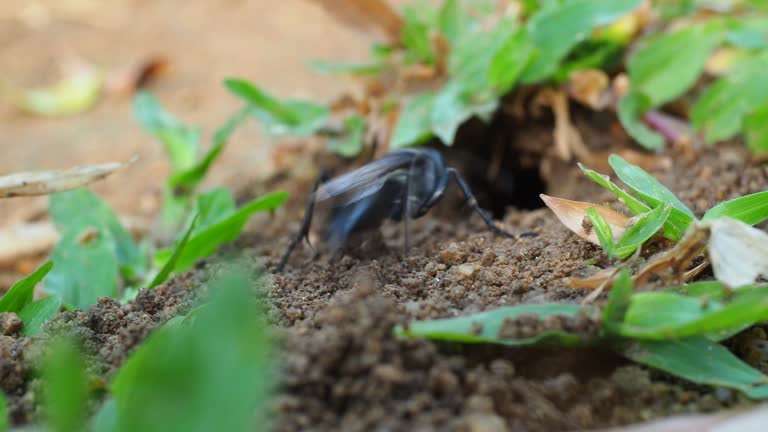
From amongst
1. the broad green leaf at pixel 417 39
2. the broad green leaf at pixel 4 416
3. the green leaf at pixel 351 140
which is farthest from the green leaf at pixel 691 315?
the broad green leaf at pixel 417 39

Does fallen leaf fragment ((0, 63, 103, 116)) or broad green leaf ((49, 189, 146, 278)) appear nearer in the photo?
broad green leaf ((49, 189, 146, 278))

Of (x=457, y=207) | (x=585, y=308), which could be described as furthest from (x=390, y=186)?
(x=585, y=308)

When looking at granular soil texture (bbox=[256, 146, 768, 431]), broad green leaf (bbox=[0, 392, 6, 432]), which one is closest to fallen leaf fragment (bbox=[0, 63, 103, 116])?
granular soil texture (bbox=[256, 146, 768, 431])

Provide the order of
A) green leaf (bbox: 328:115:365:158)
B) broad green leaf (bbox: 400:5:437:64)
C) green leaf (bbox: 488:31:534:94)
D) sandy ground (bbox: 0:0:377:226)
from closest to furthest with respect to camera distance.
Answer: green leaf (bbox: 488:31:534:94)
green leaf (bbox: 328:115:365:158)
broad green leaf (bbox: 400:5:437:64)
sandy ground (bbox: 0:0:377:226)

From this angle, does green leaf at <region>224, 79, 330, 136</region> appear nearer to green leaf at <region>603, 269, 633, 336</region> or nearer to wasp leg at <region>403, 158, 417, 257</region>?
wasp leg at <region>403, 158, 417, 257</region>

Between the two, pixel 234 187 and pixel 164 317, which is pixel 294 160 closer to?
pixel 234 187

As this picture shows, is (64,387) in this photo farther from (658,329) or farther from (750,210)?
→ (750,210)

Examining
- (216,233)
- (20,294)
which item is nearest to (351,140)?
(216,233)
